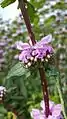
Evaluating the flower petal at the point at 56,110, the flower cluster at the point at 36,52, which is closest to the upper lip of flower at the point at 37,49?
the flower cluster at the point at 36,52

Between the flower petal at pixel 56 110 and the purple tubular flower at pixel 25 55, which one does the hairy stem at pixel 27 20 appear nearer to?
the purple tubular flower at pixel 25 55

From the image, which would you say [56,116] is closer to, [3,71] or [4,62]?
[3,71]

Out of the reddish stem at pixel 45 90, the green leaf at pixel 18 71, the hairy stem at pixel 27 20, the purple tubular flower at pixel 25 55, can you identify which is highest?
the hairy stem at pixel 27 20

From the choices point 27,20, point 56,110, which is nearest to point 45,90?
point 56,110

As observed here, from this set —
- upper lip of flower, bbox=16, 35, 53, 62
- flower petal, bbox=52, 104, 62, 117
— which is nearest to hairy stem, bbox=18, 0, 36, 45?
upper lip of flower, bbox=16, 35, 53, 62

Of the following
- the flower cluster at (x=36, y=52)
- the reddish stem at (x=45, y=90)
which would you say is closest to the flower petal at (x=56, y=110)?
the reddish stem at (x=45, y=90)

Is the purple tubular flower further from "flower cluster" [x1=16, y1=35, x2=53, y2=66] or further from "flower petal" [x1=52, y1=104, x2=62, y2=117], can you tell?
"flower petal" [x1=52, y1=104, x2=62, y2=117]

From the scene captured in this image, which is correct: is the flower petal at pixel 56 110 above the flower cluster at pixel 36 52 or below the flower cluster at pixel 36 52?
below

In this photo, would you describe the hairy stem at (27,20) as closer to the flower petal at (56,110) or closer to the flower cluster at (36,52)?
the flower cluster at (36,52)

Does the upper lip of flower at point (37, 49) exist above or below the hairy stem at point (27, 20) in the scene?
below

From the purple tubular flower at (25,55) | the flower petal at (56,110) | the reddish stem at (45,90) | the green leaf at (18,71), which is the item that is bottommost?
the flower petal at (56,110)
